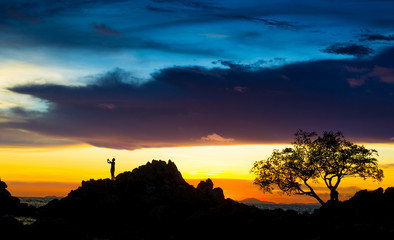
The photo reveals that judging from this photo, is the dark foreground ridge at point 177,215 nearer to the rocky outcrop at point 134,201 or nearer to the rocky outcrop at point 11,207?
the rocky outcrop at point 134,201

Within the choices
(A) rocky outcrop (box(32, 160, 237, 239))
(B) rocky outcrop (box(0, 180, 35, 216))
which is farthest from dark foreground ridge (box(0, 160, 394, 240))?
(B) rocky outcrop (box(0, 180, 35, 216))

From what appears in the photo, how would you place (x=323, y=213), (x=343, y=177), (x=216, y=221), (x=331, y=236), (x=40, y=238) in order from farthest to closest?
(x=343, y=177)
(x=323, y=213)
(x=216, y=221)
(x=40, y=238)
(x=331, y=236)

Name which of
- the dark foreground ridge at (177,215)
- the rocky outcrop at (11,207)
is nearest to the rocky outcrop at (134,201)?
the dark foreground ridge at (177,215)

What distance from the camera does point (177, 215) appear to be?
5016 cm

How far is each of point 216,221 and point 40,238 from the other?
1673 centimetres

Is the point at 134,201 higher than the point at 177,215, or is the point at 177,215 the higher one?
the point at 134,201

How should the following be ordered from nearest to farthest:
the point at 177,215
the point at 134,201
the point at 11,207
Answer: the point at 177,215 < the point at 134,201 < the point at 11,207

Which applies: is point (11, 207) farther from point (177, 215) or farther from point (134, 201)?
point (177, 215)

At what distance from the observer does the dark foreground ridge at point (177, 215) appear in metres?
41.6

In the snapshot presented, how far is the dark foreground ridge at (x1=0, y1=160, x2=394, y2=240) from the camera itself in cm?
4156

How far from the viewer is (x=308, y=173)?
72.6m

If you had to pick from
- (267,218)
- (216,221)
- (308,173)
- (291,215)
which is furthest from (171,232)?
(308,173)

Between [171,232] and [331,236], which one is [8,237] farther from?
[331,236]

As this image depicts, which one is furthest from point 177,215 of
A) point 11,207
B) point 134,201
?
point 11,207
